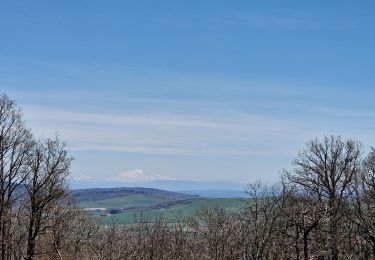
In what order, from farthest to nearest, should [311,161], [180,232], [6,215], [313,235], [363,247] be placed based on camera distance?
[180,232], [363,247], [311,161], [313,235], [6,215]

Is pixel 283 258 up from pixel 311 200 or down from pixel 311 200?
down

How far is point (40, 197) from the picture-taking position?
48812 mm

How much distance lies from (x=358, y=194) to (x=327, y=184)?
331cm

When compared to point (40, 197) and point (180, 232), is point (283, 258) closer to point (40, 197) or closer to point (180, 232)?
point (40, 197)

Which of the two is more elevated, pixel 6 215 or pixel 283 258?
pixel 6 215

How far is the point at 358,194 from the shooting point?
55375 mm

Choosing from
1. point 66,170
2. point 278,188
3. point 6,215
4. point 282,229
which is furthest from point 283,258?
point 6,215

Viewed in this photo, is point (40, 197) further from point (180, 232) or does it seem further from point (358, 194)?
point (180, 232)

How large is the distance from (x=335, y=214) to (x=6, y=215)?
1272 inches

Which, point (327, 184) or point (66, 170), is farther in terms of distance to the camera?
point (327, 184)

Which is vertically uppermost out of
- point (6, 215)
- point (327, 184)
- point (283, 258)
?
point (327, 184)

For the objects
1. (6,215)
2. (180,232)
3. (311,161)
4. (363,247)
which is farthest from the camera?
(180,232)

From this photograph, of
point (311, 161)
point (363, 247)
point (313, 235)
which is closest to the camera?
point (313, 235)

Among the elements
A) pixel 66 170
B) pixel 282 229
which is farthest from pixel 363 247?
pixel 66 170
